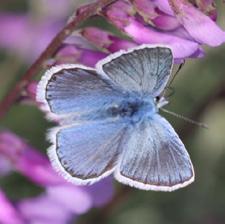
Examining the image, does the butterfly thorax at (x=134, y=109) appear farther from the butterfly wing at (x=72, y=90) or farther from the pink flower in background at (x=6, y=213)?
the pink flower in background at (x=6, y=213)

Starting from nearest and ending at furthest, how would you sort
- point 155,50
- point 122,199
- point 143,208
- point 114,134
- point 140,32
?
point 155,50 < point 114,134 < point 140,32 < point 122,199 < point 143,208

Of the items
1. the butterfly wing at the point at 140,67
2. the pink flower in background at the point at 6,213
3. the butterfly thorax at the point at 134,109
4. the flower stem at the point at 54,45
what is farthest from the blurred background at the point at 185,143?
the butterfly wing at the point at 140,67

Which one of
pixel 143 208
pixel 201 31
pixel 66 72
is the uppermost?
pixel 201 31

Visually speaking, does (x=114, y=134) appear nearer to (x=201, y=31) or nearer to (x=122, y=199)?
(x=201, y=31)

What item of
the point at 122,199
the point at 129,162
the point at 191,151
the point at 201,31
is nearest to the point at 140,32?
the point at 201,31

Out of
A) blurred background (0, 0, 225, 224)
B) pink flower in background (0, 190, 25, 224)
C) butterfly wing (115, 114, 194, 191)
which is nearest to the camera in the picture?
butterfly wing (115, 114, 194, 191)

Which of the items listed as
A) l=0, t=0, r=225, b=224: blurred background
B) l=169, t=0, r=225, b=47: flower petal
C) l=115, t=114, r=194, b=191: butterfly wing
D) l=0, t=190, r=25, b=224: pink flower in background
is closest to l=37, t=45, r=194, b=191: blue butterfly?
l=115, t=114, r=194, b=191: butterfly wing

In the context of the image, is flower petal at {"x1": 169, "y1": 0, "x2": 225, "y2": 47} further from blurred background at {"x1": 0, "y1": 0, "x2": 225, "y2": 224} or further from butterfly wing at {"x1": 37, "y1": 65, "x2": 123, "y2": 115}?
blurred background at {"x1": 0, "y1": 0, "x2": 225, "y2": 224}
